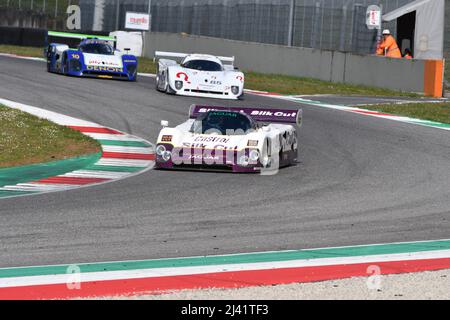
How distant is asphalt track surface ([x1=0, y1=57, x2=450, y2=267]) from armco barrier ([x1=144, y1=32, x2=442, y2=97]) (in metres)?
12.2

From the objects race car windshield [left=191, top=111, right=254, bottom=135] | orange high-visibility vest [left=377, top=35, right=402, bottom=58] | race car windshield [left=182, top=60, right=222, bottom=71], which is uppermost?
orange high-visibility vest [left=377, top=35, right=402, bottom=58]

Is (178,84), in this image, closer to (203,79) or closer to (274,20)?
(203,79)

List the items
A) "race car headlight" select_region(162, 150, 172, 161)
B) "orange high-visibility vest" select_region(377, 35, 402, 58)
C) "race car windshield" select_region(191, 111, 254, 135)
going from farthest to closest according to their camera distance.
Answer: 1. "orange high-visibility vest" select_region(377, 35, 402, 58)
2. "race car windshield" select_region(191, 111, 254, 135)
3. "race car headlight" select_region(162, 150, 172, 161)

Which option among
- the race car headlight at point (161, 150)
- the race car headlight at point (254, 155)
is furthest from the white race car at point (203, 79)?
the race car headlight at point (254, 155)

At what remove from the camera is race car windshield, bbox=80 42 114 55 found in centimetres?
2973

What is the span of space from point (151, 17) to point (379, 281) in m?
39.2

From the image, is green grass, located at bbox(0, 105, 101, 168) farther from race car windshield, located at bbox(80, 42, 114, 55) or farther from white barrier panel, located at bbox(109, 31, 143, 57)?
white barrier panel, located at bbox(109, 31, 143, 57)

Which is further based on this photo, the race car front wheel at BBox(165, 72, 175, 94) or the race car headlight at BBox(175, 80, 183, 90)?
the race car front wheel at BBox(165, 72, 175, 94)

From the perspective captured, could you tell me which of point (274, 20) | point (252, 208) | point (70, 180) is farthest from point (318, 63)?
point (252, 208)

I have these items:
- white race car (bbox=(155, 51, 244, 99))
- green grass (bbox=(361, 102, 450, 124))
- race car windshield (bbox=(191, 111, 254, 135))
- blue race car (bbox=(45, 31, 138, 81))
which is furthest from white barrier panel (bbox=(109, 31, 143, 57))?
race car windshield (bbox=(191, 111, 254, 135))

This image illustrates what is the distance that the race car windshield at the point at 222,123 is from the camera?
16.6m

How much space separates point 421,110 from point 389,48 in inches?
294

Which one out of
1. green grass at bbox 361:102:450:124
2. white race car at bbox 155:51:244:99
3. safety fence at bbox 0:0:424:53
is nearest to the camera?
green grass at bbox 361:102:450:124

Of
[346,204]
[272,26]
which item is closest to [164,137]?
[346,204]
